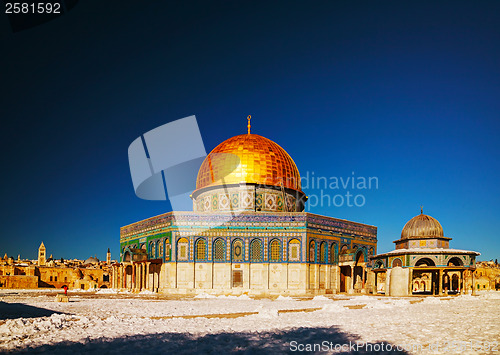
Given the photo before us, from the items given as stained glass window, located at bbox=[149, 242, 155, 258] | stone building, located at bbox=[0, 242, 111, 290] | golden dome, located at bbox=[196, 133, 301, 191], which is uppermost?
golden dome, located at bbox=[196, 133, 301, 191]

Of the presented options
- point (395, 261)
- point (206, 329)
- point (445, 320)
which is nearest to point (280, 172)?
point (395, 261)

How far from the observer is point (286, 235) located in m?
35.9

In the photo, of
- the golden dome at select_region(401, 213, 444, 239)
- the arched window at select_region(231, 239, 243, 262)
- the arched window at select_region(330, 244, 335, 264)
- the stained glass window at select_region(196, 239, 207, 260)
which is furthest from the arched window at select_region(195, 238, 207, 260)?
the golden dome at select_region(401, 213, 444, 239)

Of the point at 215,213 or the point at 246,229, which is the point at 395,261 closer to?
the point at 246,229

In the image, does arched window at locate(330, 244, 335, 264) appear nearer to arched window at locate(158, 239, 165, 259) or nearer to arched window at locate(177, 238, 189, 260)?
arched window at locate(177, 238, 189, 260)

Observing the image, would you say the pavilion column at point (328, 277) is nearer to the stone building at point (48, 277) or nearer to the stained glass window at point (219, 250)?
the stained glass window at point (219, 250)

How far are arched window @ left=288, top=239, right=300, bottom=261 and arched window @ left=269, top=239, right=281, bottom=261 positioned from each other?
2.67 ft

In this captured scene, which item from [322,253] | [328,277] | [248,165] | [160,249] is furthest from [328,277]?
[160,249]

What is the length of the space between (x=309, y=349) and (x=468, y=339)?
3823 millimetres

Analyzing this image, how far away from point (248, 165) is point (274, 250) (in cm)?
786

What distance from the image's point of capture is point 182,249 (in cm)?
3584

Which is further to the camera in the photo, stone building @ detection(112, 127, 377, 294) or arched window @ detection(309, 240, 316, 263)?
arched window @ detection(309, 240, 316, 263)

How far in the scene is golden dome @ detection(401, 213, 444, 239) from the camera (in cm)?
3884

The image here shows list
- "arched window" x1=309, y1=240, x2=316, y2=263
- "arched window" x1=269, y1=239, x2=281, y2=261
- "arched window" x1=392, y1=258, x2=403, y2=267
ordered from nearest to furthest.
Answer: "arched window" x1=392, y1=258, x2=403, y2=267, "arched window" x1=269, y1=239, x2=281, y2=261, "arched window" x1=309, y1=240, x2=316, y2=263
